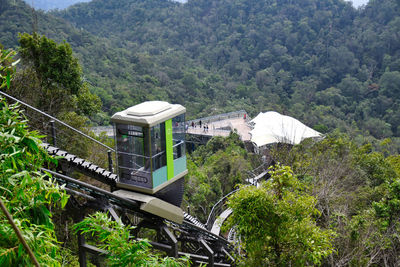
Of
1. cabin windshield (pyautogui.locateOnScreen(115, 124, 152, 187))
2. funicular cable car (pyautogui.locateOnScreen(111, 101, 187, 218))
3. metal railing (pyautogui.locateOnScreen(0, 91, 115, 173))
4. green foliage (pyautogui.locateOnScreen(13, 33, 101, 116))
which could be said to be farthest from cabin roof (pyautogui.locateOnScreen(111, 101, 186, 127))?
green foliage (pyautogui.locateOnScreen(13, 33, 101, 116))

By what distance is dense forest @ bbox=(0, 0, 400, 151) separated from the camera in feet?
135

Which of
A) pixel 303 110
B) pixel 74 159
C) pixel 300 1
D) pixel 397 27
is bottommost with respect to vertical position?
pixel 303 110

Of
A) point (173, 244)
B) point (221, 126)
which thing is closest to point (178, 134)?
point (173, 244)

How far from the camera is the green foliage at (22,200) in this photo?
2.68 metres

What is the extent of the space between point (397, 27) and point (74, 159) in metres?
54.5

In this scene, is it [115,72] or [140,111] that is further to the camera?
[115,72]

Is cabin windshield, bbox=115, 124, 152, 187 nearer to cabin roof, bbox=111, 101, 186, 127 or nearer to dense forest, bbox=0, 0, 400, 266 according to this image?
cabin roof, bbox=111, 101, 186, 127

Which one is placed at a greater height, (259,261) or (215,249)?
(259,261)

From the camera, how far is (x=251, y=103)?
49000 millimetres

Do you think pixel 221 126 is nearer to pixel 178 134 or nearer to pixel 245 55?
pixel 178 134

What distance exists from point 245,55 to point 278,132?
41.7 m

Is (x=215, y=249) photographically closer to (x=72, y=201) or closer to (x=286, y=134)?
(x=72, y=201)

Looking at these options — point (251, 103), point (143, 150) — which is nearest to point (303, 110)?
point (251, 103)

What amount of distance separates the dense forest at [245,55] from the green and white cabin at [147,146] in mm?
23813
